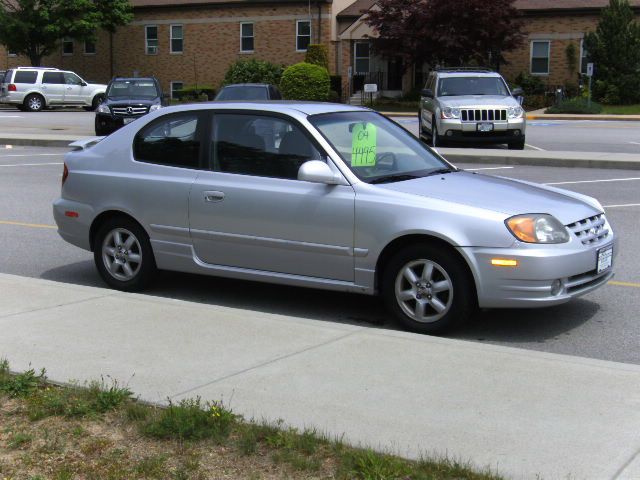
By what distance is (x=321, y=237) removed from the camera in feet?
22.3

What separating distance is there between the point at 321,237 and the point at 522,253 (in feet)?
4.85

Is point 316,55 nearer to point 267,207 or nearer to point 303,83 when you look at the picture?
point 303,83

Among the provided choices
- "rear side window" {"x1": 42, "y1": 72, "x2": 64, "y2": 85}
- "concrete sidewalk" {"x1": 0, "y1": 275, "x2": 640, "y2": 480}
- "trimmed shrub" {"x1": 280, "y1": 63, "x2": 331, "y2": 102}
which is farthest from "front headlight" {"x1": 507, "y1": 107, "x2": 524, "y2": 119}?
"rear side window" {"x1": 42, "y1": 72, "x2": 64, "y2": 85}

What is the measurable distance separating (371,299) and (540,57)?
36.8m

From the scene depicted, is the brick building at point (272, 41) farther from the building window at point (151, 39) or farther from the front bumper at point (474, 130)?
the front bumper at point (474, 130)

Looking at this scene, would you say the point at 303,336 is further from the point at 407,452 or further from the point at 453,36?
the point at 453,36

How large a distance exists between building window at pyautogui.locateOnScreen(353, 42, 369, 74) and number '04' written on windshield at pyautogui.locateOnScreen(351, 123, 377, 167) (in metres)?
38.7

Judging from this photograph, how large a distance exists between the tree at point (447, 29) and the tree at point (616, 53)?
3.34 metres

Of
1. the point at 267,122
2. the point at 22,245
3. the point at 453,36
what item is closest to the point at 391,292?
the point at 267,122

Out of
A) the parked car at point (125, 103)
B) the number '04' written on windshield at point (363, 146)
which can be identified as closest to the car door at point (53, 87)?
the parked car at point (125, 103)

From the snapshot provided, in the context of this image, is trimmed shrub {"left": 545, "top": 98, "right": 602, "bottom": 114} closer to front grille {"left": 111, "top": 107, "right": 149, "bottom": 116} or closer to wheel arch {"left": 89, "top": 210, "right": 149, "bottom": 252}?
front grille {"left": 111, "top": 107, "right": 149, "bottom": 116}

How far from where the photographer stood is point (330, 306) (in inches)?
298

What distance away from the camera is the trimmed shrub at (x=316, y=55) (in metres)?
42.4

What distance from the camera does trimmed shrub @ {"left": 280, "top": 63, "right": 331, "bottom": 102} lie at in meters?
37.9
